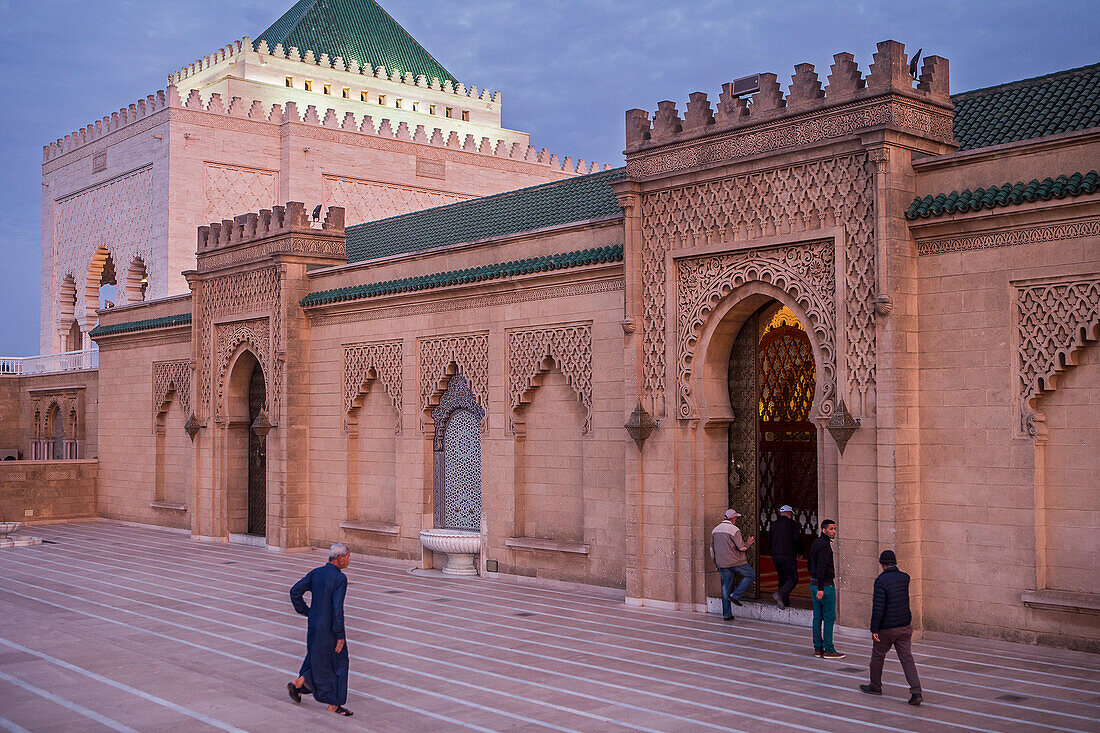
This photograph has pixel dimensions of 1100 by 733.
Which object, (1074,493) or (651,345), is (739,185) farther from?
(1074,493)

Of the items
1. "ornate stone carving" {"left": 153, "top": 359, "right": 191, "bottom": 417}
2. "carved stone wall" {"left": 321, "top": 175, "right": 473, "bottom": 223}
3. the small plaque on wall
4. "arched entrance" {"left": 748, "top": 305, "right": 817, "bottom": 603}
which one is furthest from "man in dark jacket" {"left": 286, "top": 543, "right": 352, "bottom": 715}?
the small plaque on wall

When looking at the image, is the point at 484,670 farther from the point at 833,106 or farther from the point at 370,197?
the point at 370,197

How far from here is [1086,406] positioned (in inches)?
376

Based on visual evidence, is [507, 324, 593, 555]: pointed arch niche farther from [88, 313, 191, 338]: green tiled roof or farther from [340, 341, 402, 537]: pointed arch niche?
[88, 313, 191, 338]: green tiled roof

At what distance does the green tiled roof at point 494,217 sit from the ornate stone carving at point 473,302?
38.4 inches

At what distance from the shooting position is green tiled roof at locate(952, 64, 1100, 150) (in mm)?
10637

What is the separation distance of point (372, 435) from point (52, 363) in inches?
699

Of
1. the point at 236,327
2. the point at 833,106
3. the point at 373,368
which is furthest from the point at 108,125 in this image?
the point at 833,106

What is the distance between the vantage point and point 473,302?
15602 millimetres

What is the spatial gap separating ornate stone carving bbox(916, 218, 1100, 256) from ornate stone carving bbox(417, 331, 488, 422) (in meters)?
6.55

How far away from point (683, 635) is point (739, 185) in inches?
184

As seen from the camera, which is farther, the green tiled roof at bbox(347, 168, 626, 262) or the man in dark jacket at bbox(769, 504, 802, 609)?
the green tiled roof at bbox(347, 168, 626, 262)

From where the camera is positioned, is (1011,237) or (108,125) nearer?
(1011,237)

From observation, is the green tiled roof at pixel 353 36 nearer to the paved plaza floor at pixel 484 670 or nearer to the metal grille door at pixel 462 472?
the metal grille door at pixel 462 472
